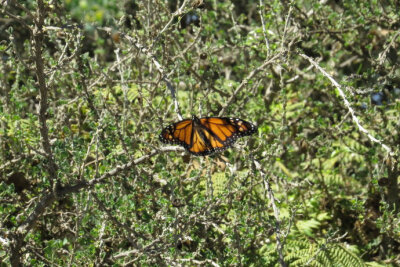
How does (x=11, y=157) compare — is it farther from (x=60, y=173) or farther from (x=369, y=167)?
(x=369, y=167)

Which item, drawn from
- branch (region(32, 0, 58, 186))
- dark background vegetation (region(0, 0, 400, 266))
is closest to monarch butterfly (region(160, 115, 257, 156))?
dark background vegetation (region(0, 0, 400, 266))

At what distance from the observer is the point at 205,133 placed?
3.26 metres

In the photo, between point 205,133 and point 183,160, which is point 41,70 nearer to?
point 205,133

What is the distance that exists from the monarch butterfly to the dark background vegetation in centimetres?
11

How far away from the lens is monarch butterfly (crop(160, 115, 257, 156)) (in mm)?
3176

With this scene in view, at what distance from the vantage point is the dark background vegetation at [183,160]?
2945 millimetres

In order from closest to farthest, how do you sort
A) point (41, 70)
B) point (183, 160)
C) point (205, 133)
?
point (41, 70) < point (205, 133) < point (183, 160)

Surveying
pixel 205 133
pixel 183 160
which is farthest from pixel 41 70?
pixel 183 160

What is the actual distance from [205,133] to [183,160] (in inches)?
25.7

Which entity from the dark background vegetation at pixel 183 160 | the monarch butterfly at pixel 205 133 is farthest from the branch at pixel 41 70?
the monarch butterfly at pixel 205 133

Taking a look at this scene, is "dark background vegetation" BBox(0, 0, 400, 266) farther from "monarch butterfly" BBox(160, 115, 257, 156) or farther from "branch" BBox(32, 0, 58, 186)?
"monarch butterfly" BBox(160, 115, 257, 156)

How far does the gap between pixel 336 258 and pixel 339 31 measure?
7.15ft

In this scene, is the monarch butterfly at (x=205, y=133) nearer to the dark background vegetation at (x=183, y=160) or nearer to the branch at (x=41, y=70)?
the dark background vegetation at (x=183, y=160)

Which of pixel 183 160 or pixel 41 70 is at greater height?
pixel 183 160
